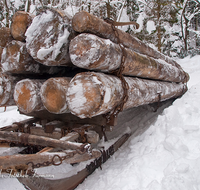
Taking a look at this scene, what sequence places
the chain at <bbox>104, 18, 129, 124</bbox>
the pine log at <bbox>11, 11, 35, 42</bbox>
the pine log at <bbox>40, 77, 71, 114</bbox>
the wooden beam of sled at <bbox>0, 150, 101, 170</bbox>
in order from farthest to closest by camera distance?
the chain at <bbox>104, 18, 129, 124</bbox>, the pine log at <bbox>11, 11, 35, 42</bbox>, the pine log at <bbox>40, 77, 71, 114</bbox>, the wooden beam of sled at <bbox>0, 150, 101, 170</bbox>

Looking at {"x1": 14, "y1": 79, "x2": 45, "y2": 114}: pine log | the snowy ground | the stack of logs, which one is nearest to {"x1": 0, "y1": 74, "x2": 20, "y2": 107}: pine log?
the stack of logs

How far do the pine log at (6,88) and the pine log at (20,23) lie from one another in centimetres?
58

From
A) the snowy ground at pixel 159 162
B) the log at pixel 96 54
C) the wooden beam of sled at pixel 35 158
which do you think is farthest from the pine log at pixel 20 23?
the snowy ground at pixel 159 162

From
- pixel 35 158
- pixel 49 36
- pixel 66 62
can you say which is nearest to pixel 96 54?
pixel 66 62

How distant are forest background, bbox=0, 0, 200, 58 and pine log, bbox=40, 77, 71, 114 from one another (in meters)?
9.61

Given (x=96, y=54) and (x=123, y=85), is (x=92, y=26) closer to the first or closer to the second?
(x=96, y=54)

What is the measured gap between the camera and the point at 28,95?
199 cm

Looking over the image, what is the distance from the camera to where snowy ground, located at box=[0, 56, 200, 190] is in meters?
1.74

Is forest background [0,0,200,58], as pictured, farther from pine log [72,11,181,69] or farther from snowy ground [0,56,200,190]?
snowy ground [0,56,200,190]

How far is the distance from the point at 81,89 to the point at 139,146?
1.53 m

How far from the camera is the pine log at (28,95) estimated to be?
1.98m

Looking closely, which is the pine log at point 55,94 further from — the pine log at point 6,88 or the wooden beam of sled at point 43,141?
the pine log at point 6,88

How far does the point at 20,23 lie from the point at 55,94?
0.96m

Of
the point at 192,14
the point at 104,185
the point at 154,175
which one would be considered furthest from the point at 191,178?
the point at 192,14
